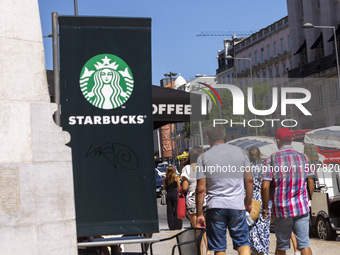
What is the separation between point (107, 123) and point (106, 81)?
1.14 feet

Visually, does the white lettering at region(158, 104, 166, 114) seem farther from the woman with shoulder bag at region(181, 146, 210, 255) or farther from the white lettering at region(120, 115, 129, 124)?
the white lettering at region(120, 115, 129, 124)

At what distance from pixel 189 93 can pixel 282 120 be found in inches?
63.4

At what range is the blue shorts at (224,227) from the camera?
7.97m

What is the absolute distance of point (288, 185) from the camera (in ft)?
28.0

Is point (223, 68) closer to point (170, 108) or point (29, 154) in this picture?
point (170, 108)

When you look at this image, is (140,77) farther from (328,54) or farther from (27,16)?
(328,54)

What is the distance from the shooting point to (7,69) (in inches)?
238

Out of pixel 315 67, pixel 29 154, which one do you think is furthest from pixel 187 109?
pixel 315 67

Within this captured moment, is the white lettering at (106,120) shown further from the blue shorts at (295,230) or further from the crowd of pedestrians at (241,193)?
the blue shorts at (295,230)

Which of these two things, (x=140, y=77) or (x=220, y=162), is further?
(x=220, y=162)

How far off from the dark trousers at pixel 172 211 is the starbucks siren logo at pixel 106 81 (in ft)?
45.9

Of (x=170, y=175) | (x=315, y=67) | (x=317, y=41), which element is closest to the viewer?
(x=170, y=175)

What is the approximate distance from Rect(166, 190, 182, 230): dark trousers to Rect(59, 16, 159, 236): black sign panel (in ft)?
45.2

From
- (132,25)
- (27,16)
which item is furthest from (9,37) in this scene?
(132,25)
